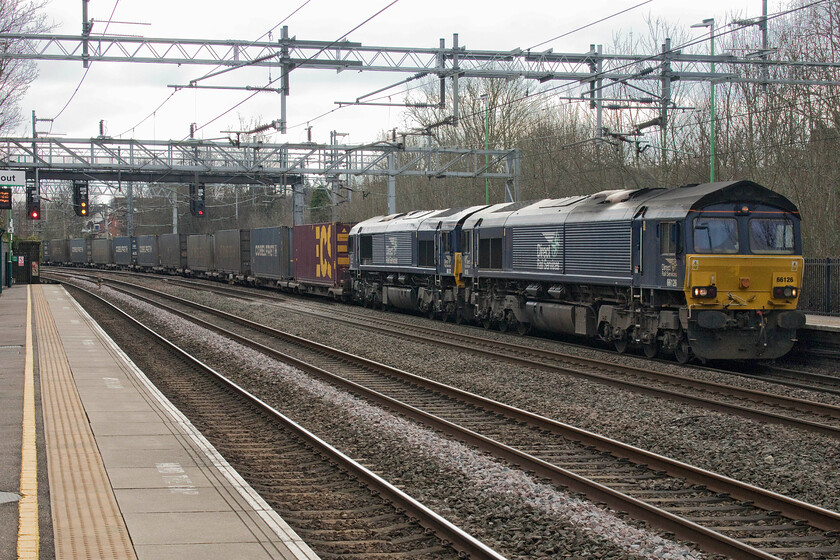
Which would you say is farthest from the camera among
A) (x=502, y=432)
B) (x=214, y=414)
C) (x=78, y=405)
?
(x=214, y=414)

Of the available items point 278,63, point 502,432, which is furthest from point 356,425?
point 278,63

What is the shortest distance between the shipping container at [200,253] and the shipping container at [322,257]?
17067 mm

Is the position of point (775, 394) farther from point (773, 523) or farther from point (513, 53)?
point (513, 53)

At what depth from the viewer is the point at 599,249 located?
62.7ft

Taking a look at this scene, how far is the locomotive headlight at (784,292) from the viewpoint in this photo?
16584mm

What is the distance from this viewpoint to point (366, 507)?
27.1ft

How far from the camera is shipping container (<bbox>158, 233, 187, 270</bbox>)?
6275 centimetres

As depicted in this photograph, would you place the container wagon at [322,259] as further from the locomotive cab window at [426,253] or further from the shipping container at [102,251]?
the shipping container at [102,251]

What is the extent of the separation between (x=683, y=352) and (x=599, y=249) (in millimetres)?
3059

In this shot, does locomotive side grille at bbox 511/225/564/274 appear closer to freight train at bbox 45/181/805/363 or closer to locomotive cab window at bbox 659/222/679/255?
freight train at bbox 45/181/805/363

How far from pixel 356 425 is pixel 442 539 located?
5.05 meters

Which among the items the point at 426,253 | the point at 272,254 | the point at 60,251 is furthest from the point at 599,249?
the point at 60,251

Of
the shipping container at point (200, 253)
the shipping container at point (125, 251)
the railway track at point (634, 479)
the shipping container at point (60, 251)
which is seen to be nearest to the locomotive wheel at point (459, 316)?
the railway track at point (634, 479)

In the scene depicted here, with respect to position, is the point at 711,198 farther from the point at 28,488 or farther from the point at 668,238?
the point at 28,488
